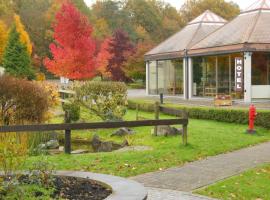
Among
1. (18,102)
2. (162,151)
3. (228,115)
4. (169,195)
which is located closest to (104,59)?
(228,115)

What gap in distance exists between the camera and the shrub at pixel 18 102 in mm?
13961

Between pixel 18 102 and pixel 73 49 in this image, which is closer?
pixel 18 102

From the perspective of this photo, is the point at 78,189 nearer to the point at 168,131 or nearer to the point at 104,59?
the point at 168,131

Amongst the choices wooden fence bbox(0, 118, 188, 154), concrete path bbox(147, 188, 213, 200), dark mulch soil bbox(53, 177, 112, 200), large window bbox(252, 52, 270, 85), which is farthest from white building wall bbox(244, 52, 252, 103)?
dark mulch soil bbox(53, 177, 112, 200)

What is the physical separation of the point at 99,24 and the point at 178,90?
145 ft

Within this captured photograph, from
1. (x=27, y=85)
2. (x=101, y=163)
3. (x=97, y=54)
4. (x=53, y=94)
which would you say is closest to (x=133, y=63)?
(x=97, y=54)

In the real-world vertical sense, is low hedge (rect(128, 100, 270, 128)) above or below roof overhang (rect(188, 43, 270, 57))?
below

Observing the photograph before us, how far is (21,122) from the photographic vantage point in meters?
14.1

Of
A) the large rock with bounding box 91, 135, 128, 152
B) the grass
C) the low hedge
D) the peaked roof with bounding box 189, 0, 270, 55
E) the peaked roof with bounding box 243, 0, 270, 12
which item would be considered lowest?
the large rock with bounding box 91, 135, 128, 152

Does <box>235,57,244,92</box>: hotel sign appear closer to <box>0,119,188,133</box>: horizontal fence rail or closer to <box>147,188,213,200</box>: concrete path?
<box>0,119,188,133</box>: horizontal fence rail

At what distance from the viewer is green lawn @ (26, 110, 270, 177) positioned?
412 inches

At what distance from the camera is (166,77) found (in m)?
35.8

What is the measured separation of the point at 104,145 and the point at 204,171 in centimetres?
621

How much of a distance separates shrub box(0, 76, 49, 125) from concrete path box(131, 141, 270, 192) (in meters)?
5.46
